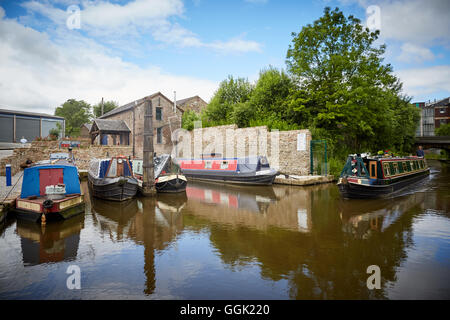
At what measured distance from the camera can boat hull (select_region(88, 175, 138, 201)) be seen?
9.25 metres

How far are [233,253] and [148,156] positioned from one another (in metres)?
6.65

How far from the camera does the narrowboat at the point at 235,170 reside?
13164 mm

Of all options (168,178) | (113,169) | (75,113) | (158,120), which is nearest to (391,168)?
(168,178)

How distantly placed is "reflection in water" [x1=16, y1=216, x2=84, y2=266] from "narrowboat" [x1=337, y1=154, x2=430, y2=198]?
8316 millimetres

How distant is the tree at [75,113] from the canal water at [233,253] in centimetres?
4066

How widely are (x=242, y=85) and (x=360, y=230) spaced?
Result: 18915 millimetres

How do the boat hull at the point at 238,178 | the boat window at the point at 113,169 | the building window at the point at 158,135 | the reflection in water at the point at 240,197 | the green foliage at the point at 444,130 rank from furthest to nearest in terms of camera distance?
the green foliage at the point at 444,130
the building window at the point at 158,135
the boat hull at the point at 238,178
the boat window at the point at 113,169
the reflection in water at the point at 240,197

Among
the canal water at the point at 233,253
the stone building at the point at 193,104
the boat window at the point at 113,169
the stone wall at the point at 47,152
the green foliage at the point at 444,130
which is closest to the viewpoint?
the canal water at the point at 233,253

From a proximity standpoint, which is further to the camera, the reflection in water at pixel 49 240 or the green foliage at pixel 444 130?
the green foliage at pixel 444 130

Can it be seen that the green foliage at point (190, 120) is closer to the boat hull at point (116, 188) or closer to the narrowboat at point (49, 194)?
the boat hull at point (116, 188)

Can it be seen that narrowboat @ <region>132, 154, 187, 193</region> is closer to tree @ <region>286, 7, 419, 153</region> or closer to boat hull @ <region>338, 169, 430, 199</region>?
boat hull @ <region>338, 169, 430, 199</region>

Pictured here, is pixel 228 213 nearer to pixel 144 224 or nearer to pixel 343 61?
pixel 144 224

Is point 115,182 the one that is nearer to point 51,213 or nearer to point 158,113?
point 51,213

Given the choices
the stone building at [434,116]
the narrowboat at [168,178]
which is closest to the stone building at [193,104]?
the narrowboat at [168,178]
